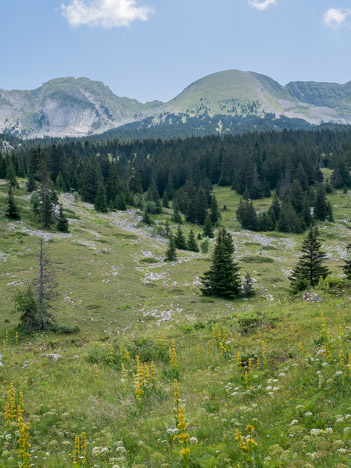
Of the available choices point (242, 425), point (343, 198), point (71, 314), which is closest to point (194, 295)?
point (71, 314)

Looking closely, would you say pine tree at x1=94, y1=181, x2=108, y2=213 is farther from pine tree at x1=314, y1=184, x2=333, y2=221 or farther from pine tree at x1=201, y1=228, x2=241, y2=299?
pine tree at x1=314, y1=184, x2=333, y2=221

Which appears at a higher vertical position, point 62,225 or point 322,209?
point 322,209

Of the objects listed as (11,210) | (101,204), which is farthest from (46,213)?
(101,204)

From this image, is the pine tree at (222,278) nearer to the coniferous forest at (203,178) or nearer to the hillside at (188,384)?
the hillside at (188,384)

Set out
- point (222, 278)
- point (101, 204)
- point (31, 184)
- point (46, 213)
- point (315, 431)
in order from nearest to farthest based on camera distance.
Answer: point (315, 431)
point (222, 278)
point (46, 213)
point (31, 184)
point (101, 204)

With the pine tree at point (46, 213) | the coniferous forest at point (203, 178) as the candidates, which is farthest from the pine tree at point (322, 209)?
the pine tree at point (46, 213)

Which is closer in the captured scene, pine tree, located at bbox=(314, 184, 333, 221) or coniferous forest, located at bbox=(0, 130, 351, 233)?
coniferous forest, located at bbox=(0, 130, 351, 233)

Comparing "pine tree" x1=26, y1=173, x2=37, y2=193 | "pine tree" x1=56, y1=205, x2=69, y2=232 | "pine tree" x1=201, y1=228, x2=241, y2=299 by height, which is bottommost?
"pine tree" x1=201, y1=228, x2=241, y2=299

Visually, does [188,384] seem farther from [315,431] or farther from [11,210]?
[11,210]

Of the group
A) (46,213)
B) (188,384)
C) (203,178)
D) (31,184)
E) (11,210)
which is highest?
(203,178)

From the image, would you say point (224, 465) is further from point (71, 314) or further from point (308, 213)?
point (308, 213)

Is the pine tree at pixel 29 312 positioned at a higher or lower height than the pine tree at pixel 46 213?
lower

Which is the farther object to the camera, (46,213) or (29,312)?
(46,213)

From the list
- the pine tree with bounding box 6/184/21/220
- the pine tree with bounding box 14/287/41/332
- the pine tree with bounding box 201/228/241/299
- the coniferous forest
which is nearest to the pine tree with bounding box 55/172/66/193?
the coniferous forest
